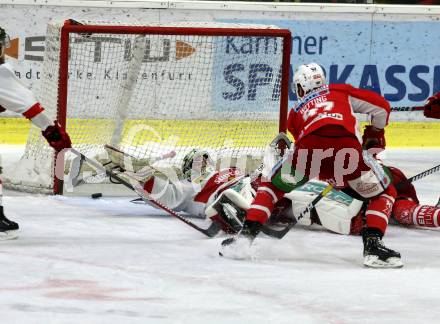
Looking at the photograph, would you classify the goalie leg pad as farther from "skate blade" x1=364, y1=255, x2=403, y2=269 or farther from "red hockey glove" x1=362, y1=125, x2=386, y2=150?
"skate blade" x1=364, y1=255, x2=403, y2=269

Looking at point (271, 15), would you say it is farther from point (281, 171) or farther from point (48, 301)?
point (48, 301)

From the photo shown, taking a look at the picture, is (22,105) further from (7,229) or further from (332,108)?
(332,108)

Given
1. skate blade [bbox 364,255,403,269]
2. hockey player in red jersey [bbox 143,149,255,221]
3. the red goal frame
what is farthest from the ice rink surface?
the red goal frame

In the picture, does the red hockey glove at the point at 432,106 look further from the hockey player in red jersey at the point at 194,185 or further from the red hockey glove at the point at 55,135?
the red hockey glove at the point at 55,135

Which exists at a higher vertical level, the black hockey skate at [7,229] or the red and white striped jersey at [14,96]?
the red and white striped jersey at [14,96]

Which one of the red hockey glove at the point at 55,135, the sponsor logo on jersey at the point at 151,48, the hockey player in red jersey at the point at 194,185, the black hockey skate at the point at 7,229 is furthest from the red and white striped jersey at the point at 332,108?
the sponsor logo on jersey at the point at 151,48

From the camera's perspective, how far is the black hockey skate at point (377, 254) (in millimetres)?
5215

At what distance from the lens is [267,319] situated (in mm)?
4203

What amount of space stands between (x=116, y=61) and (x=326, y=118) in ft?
9.01

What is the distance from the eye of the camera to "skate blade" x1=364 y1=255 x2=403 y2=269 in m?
5.21

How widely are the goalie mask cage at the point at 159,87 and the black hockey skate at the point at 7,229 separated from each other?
59.2 inches

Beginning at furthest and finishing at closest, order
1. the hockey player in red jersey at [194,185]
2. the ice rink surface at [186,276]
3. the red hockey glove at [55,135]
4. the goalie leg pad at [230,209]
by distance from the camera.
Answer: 1. the hockey player in red jersey at [194,185]
2. the goalie leg pad at [230,209]
3. the red hockey glove at [55,135]
4. the ice rink surface at [186,276]

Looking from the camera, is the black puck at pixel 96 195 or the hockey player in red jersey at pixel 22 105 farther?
the black puck at pixel 96 195

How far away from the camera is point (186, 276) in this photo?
16.4ft
